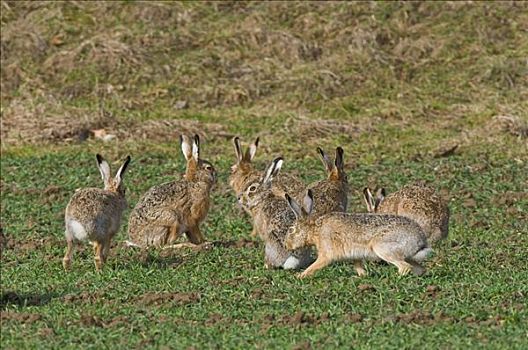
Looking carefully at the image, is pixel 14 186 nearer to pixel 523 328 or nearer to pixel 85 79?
pixel 85 79

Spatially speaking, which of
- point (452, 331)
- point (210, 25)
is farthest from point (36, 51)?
point (452, 331)

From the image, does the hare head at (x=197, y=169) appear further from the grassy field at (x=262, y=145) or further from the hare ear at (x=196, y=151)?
the grassy field at (x=262, y=145)

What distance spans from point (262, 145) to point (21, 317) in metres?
8.79

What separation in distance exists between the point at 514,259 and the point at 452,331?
9.09 feet

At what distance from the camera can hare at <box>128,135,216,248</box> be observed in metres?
11.7

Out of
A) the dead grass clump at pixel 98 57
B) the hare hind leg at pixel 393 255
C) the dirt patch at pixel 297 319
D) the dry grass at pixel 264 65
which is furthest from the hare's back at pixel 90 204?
the dead grass clump at pixel 98 57

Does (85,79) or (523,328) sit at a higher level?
(523,328)

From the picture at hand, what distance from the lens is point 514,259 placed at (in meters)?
10.4

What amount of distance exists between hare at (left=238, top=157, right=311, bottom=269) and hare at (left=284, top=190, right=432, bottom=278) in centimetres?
21

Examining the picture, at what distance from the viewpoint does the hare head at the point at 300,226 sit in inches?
397

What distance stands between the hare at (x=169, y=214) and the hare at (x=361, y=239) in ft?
6.05

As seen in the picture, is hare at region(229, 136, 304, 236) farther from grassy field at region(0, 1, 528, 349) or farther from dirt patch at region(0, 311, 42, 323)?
Result: dirt patch at region(0, 311, 42, 323)

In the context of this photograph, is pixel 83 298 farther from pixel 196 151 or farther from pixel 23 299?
pixel 196 151

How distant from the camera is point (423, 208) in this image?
1094cm
